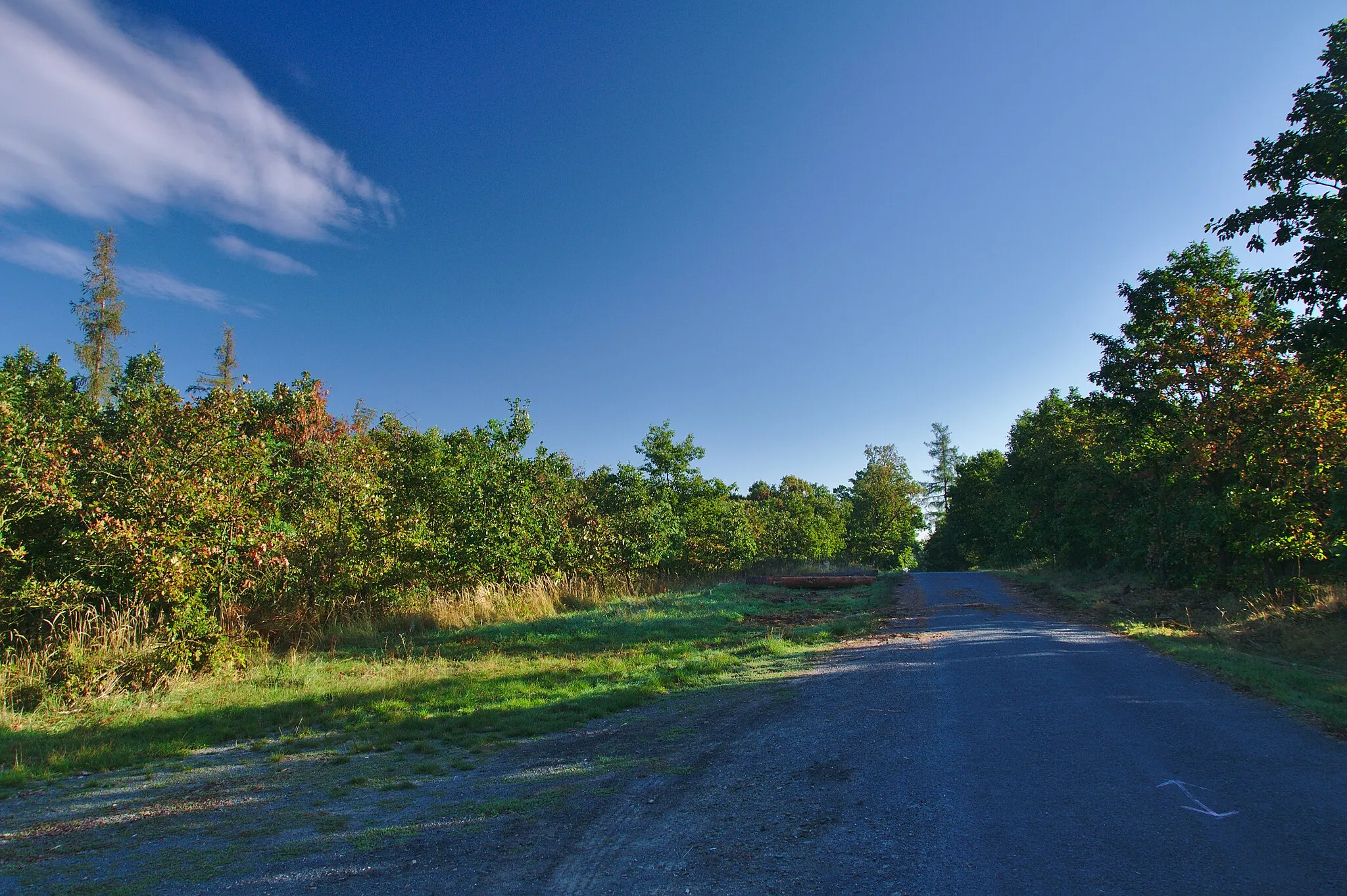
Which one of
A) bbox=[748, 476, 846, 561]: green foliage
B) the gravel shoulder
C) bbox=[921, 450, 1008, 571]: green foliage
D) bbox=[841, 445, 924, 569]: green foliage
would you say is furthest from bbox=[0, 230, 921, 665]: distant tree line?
bbox=[841, 445, 924, 569]: green foliage

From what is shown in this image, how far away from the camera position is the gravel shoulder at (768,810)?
3385 millimetres

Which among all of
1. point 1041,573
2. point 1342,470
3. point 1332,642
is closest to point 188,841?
point 1332,642

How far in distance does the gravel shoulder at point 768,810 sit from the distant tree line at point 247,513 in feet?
14.6

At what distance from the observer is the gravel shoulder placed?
338 cm

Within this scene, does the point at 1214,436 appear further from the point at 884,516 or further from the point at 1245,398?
the point at 884,516

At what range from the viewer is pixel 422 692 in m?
8.18

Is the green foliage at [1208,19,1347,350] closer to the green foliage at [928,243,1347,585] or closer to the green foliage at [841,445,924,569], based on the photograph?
the green foliage at [928,243,1347,585]

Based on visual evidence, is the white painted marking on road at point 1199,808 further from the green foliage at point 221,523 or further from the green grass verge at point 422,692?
the green foliage at point 221,523

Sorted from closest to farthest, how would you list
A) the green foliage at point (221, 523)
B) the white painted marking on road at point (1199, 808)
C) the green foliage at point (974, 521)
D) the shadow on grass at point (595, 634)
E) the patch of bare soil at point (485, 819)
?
the patch of bare soil at point (485, 819) → the white painted marking on road at point (1199, 808) → the green foliage at point (221, 523) → the shadow on grass at point (595, 634) → the green foliage at point (974, 521)

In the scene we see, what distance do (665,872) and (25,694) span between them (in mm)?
8782

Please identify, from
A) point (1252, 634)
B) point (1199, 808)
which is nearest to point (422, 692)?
point (1199, 808)

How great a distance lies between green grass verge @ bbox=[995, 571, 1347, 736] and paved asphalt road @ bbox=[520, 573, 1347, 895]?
1.90 ft

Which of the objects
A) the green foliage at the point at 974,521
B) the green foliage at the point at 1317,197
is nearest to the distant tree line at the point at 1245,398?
the green foliage at the point at 1317,197

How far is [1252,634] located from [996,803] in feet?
36.0
